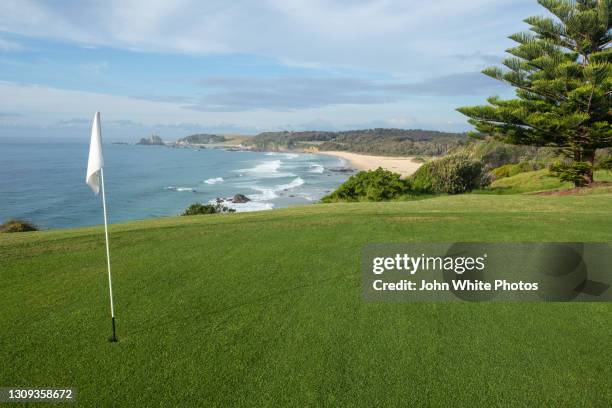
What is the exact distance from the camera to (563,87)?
17719mm

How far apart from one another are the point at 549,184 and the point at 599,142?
9438 millimetres

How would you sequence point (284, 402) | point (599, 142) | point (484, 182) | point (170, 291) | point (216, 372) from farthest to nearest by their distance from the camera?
point (484, 182) → point (599, 142) → point (170, 291) → point (216, 372) → point (284, 402)

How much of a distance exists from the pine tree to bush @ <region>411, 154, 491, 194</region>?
11.2m

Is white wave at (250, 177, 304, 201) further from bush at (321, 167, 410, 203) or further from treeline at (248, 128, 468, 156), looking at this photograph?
treeline at (248, 128, 468, 156)

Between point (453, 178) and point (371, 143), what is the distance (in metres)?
120

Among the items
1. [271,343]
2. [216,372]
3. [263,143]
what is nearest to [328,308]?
[271,343]

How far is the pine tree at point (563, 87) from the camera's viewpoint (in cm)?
1738

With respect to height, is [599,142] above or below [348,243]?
above

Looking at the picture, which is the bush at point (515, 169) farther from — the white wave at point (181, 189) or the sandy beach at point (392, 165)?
the white wave at point (181, 189)

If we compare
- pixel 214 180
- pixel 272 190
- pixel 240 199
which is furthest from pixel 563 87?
pixel 214 180

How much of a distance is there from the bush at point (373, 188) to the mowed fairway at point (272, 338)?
21.9 metres

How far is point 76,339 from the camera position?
452 cm

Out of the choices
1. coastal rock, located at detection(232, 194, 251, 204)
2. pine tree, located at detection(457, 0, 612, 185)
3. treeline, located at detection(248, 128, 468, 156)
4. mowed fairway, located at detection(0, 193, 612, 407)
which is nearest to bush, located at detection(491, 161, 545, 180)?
pine tree, located at detection(457, 0, 612, 185)

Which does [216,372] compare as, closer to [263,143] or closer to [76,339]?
[76,339]
